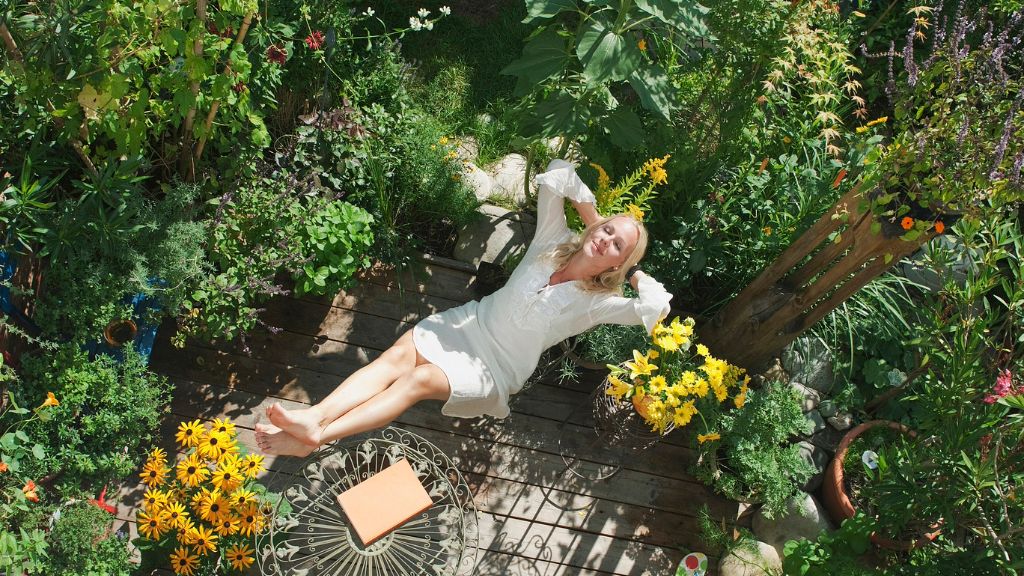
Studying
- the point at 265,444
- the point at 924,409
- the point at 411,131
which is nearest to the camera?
the point at 265,444

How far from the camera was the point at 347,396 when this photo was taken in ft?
8.91

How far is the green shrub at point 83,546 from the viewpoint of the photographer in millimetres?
2375

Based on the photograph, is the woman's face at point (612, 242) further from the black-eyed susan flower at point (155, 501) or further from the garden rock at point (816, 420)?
the black-eyed susan flower at point (155, 501)

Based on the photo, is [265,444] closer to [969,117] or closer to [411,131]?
[411,131]

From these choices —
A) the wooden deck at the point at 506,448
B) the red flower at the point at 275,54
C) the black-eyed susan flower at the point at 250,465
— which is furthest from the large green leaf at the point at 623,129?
the black-eyed susan flower at the point at 250,465

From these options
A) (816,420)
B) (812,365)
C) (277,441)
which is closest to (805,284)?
(812,365)

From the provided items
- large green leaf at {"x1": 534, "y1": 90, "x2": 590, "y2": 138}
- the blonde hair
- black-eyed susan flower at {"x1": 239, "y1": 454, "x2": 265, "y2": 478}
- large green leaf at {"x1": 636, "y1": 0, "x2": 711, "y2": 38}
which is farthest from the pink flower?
black-eyed susan flower at {"x1": 239, "y1": 454, "x2": 265, "y2": 478}

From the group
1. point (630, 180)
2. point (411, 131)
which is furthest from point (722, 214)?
point (411, 131)

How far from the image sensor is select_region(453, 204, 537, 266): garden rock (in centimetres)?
368

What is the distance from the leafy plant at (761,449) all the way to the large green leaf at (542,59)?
58.0 inches

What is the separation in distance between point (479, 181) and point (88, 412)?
203cm

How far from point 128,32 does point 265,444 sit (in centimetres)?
135

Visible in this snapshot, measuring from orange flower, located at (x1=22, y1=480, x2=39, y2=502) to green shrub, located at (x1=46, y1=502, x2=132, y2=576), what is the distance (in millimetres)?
124

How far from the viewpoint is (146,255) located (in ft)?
8.95
